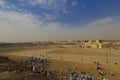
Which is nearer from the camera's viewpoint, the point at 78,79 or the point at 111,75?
the point at 78,79

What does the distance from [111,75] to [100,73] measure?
65.5 inches

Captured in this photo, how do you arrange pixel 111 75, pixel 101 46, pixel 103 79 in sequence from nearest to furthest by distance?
pixel 103 79 < pixel 111 75 < pixel 101 46

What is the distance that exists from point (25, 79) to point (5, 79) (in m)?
1.82

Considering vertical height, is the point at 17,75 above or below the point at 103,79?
above

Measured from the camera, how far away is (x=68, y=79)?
918 inches

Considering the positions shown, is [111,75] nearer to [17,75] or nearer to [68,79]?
[68,79]

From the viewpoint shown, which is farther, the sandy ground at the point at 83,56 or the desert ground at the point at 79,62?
the sandy ground at the point at 83,56

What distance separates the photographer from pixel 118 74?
28.5 m

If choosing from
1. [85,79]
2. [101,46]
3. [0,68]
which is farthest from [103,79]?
[101,46]

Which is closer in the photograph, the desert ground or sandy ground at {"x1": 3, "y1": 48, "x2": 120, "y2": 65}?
the desert ground

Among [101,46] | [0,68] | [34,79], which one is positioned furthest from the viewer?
[101,46]

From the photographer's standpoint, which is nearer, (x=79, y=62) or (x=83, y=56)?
(x=79, y=62)

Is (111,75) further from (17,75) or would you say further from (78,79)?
(17,75)

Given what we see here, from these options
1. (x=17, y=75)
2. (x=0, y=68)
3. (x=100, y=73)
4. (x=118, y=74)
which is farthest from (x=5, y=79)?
(x=118, y=74)
